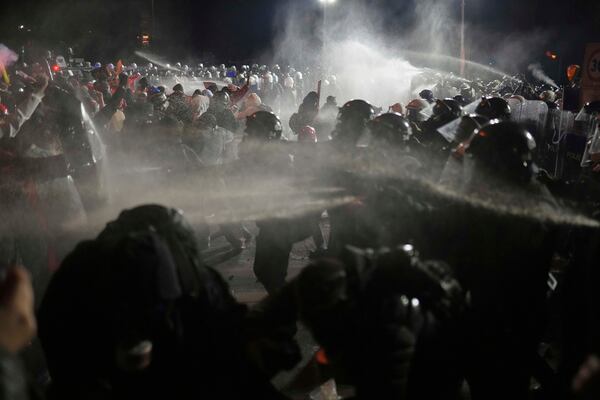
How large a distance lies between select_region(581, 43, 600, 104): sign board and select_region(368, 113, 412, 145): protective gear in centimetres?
618

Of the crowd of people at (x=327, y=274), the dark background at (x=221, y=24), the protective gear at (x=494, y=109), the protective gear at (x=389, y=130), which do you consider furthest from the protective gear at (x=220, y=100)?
the dark background at (x=221, y=24)

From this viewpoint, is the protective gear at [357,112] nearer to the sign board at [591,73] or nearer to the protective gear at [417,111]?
the protective gear at [417,111]

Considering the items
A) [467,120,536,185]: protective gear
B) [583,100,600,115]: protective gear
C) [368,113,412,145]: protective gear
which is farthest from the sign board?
[467,120,536,185]: protective gear

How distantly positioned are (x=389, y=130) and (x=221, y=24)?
188 feet

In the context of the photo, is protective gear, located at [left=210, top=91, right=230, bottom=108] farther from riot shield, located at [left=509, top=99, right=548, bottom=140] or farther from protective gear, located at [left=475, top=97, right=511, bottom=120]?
riot shield, located at [left=509, top=99, right=548, bottom=140]

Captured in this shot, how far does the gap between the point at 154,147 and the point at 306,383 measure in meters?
5.57

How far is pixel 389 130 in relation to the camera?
5.66 m

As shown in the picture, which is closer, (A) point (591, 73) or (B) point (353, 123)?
(B) point (353, 123)

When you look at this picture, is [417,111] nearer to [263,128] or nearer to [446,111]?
[446,111]

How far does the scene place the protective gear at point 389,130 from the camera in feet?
18.5

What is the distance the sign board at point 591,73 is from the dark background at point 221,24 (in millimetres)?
26334

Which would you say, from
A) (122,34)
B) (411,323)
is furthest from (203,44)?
(411,323)

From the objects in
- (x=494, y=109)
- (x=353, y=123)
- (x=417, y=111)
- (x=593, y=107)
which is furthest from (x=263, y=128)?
(x=593, y=107)

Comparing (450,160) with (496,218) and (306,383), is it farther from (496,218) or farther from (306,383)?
(306,383)
